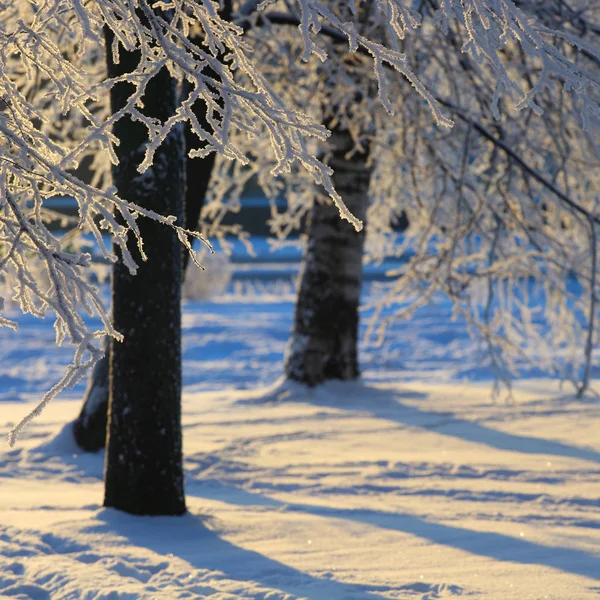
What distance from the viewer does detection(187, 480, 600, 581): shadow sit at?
392 cm

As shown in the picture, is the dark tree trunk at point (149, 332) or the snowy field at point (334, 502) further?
the dark tree trunk at point (149, 332)

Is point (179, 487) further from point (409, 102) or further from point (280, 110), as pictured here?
point (409, 102)

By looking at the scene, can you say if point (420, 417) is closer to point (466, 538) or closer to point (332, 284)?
point (332, 284)

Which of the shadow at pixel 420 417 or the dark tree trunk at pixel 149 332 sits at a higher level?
the dark tree trunk at pixel 149 332

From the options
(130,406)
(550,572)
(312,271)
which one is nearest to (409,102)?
(312,271)

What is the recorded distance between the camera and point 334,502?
519cm

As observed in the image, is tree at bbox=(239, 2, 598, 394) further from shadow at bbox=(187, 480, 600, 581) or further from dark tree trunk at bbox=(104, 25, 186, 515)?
dark tree trunk at bbox=(104, 25, 186, 515)

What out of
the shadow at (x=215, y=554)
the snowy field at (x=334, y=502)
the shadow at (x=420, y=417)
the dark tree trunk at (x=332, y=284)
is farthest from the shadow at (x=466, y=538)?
the dark tree trunk at (x=332, y=284)

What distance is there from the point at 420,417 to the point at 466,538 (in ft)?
12.1

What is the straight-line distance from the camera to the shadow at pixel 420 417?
6648mm

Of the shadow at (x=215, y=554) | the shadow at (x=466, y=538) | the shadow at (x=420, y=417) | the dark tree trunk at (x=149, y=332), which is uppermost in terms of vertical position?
the dark tree trunk at (x=149, y=332)

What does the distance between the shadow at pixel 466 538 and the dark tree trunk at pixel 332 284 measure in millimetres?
3874

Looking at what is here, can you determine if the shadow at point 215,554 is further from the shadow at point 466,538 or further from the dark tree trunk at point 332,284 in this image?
the dark tree trunk at point 332,284

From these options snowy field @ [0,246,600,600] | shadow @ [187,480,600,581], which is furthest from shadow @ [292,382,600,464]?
shadow @ [187,480,600,581]
